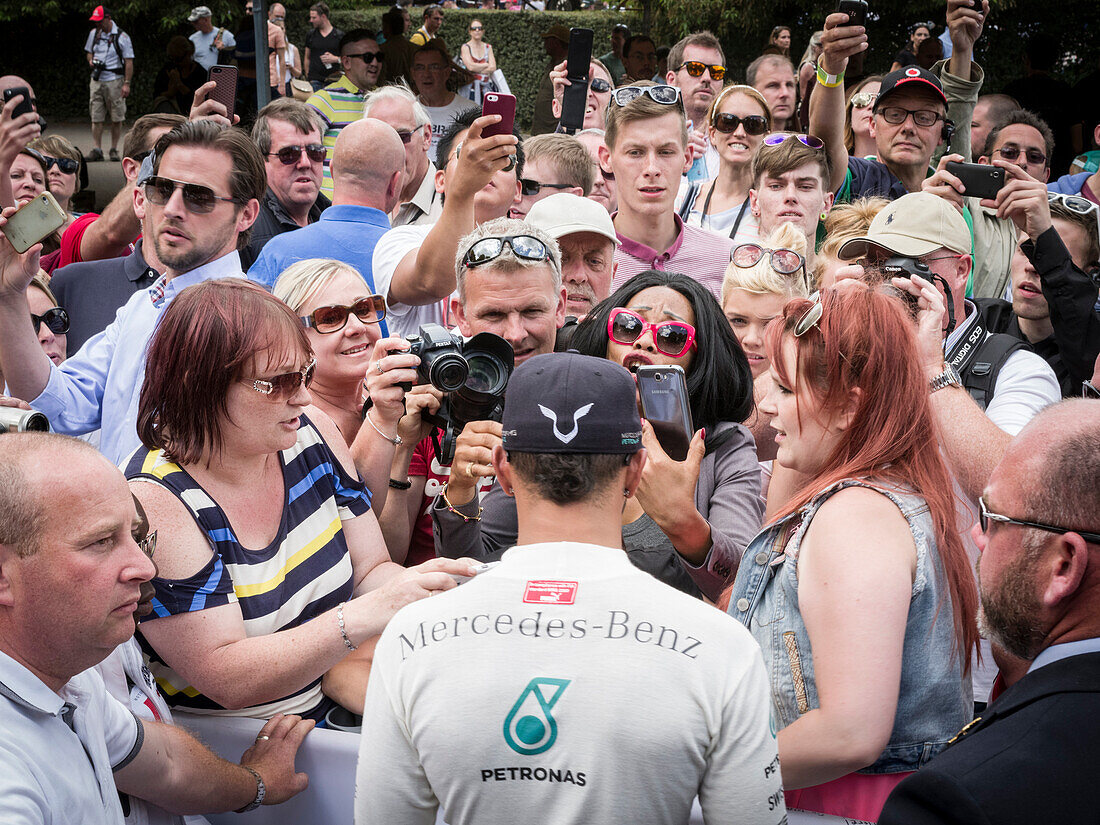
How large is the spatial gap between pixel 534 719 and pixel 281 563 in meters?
1.12

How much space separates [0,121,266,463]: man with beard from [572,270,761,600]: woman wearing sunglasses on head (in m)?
1.53

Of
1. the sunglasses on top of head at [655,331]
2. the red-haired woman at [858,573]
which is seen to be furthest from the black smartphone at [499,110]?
the red-haired woman at [858,573]

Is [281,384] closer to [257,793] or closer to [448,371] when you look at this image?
[448,371]

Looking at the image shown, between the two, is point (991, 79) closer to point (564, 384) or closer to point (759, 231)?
point (759, 231)

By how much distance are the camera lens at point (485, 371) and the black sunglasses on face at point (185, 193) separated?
156 cm

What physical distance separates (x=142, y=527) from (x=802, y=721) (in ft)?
4.63

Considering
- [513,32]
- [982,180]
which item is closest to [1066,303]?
[982,180]

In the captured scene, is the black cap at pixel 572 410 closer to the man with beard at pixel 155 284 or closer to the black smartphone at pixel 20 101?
the man with beard at pixel 155 284

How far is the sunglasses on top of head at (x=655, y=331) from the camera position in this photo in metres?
3.08

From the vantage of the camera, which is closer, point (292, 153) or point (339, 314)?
point (339, 314)

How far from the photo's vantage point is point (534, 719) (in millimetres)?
1572

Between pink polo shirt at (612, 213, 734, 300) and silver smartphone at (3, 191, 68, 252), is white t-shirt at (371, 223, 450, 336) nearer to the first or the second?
pink polo shirt at (612, 213, 734, 300)

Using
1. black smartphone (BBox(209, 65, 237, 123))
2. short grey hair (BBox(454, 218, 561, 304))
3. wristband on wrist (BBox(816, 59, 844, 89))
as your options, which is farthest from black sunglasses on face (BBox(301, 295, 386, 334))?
wristband on wrist (BBox(816, 59, 844, 89))

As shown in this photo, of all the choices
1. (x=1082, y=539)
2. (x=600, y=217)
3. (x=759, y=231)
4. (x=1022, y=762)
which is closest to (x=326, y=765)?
(x=1022, y=762)
